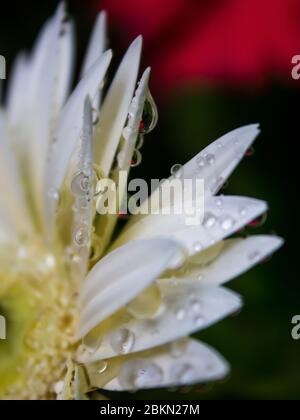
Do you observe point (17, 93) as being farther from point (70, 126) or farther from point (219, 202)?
point (219, 202)

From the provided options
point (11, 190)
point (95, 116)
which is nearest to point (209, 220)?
point (95, 116)

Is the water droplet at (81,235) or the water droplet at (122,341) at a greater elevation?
the water droplet at (81,235)

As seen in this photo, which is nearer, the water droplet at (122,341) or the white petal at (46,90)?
the water droplet at (122,341)

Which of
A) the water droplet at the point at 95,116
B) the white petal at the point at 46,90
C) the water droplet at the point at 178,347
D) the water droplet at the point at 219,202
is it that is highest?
the white petal at the point at 46,90

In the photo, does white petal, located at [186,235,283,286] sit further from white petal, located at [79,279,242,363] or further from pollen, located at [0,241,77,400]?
pollen, located at [0,241,77,400]

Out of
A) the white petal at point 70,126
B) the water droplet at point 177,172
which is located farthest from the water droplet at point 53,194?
the water droplet at point 177,172

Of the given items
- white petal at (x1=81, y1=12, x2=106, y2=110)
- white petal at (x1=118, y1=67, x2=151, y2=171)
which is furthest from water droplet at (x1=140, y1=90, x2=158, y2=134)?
white petal at (x1=81, y1=12, x2=106, y2=110)

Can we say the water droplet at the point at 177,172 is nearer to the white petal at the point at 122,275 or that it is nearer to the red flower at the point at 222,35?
the white petal at the point at 122,275
